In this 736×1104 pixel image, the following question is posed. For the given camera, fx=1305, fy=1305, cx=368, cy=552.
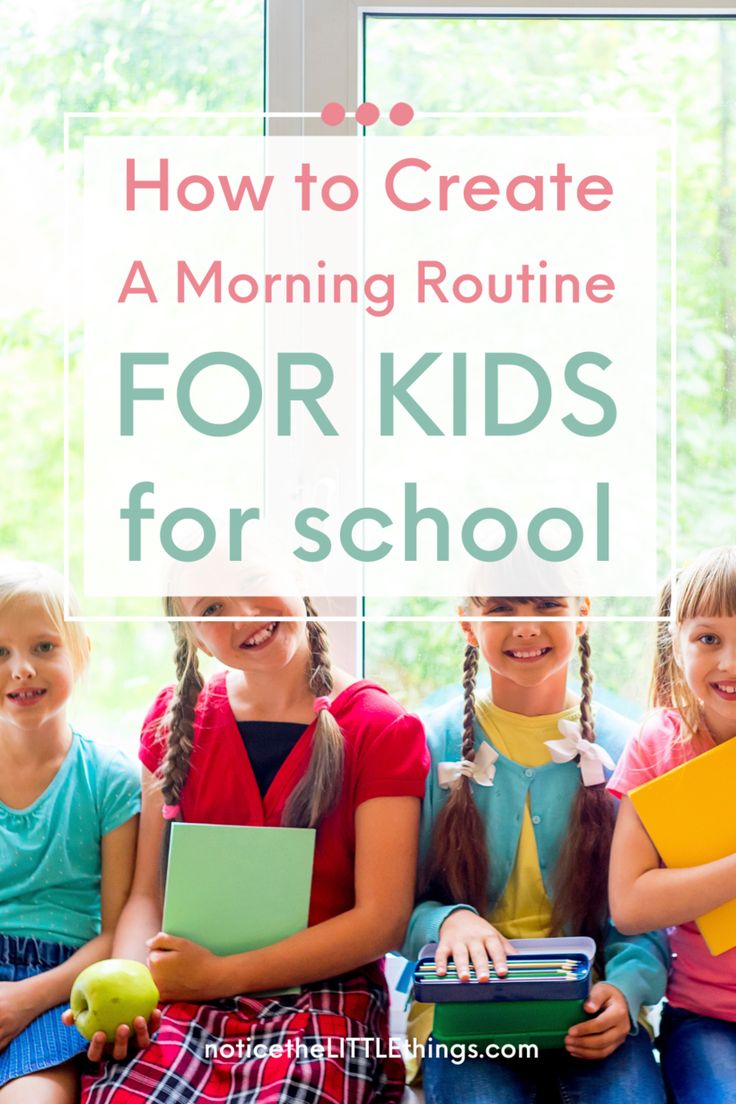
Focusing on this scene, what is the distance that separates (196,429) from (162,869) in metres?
0.58

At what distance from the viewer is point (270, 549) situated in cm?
152

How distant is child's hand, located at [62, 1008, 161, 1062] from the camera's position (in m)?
1.28

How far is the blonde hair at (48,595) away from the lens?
1490 millimetres

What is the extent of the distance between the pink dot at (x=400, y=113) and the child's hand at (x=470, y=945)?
99cm

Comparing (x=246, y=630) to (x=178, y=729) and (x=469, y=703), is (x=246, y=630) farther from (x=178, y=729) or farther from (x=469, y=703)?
(x=469, y=703)

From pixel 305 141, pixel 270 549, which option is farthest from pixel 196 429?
pixel 305 141

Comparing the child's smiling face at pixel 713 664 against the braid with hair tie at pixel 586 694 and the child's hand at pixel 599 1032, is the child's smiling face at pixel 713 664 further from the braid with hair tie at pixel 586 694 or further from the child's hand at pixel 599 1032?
the child's hand at pixel 599 1032

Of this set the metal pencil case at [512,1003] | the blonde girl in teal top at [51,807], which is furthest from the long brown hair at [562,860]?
the blonde girl in teal top at [51,807]

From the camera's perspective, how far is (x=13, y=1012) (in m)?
1.36

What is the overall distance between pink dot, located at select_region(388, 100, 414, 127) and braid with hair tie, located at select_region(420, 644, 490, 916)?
0.81 metres

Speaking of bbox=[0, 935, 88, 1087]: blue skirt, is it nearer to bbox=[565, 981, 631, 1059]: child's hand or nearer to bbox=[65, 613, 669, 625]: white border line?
bbox=[65, 613, 669, 625]: white border line

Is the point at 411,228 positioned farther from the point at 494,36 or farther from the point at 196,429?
the point at 196,429

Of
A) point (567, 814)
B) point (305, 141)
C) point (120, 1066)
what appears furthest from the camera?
point (305, 141)

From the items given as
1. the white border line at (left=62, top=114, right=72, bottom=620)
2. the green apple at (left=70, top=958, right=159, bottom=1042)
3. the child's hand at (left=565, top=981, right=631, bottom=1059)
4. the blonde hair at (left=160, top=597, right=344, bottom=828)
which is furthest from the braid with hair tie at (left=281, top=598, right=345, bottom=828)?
the white border line at (left=62, top=114, right=72, bottom=620)
